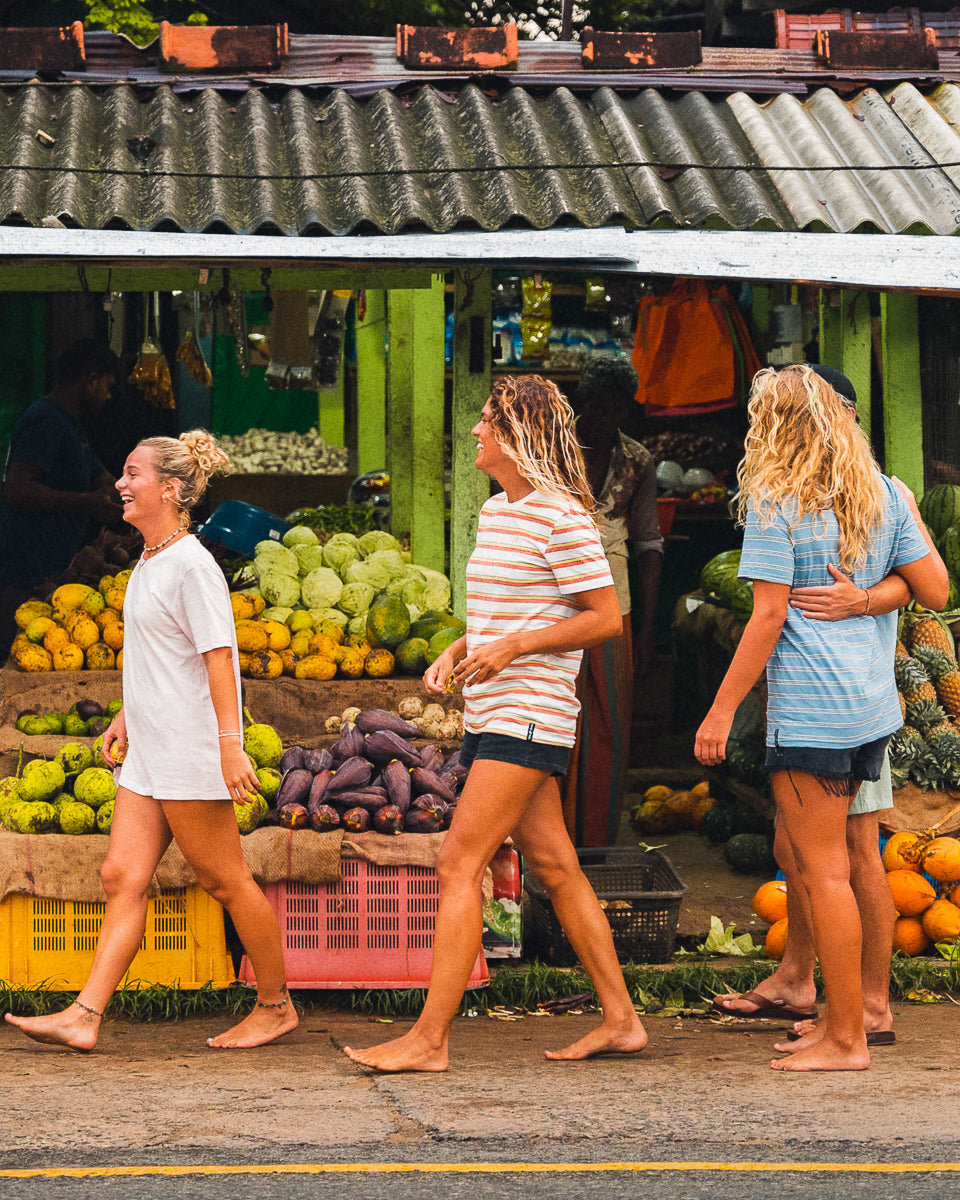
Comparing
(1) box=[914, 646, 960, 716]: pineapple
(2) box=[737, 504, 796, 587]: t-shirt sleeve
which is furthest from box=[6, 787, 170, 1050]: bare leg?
(1) box=[914, 646, 960, 716]: pineapple

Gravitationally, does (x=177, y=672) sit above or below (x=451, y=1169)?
above

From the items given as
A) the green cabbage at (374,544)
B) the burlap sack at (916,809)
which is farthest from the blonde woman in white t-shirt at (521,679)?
the green cabbage at (374,544)

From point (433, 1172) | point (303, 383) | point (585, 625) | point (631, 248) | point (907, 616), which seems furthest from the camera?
point (303, 383)

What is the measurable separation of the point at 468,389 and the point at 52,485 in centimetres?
234

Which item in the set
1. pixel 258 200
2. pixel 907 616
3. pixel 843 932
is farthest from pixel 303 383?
pixel 843 932

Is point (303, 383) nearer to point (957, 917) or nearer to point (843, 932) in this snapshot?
point (957, 917)

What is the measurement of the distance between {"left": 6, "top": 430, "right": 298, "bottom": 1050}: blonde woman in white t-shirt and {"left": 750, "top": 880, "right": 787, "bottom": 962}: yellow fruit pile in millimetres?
2284

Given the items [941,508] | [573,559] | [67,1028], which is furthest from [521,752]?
[941,508]

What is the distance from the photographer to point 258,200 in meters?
5.94

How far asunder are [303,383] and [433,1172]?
736 centimetres

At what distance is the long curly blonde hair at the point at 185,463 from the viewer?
4.50 metres

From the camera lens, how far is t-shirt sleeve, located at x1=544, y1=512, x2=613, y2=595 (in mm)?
4277

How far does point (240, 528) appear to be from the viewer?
7.93 meters

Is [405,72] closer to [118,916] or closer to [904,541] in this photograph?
[904,541]
